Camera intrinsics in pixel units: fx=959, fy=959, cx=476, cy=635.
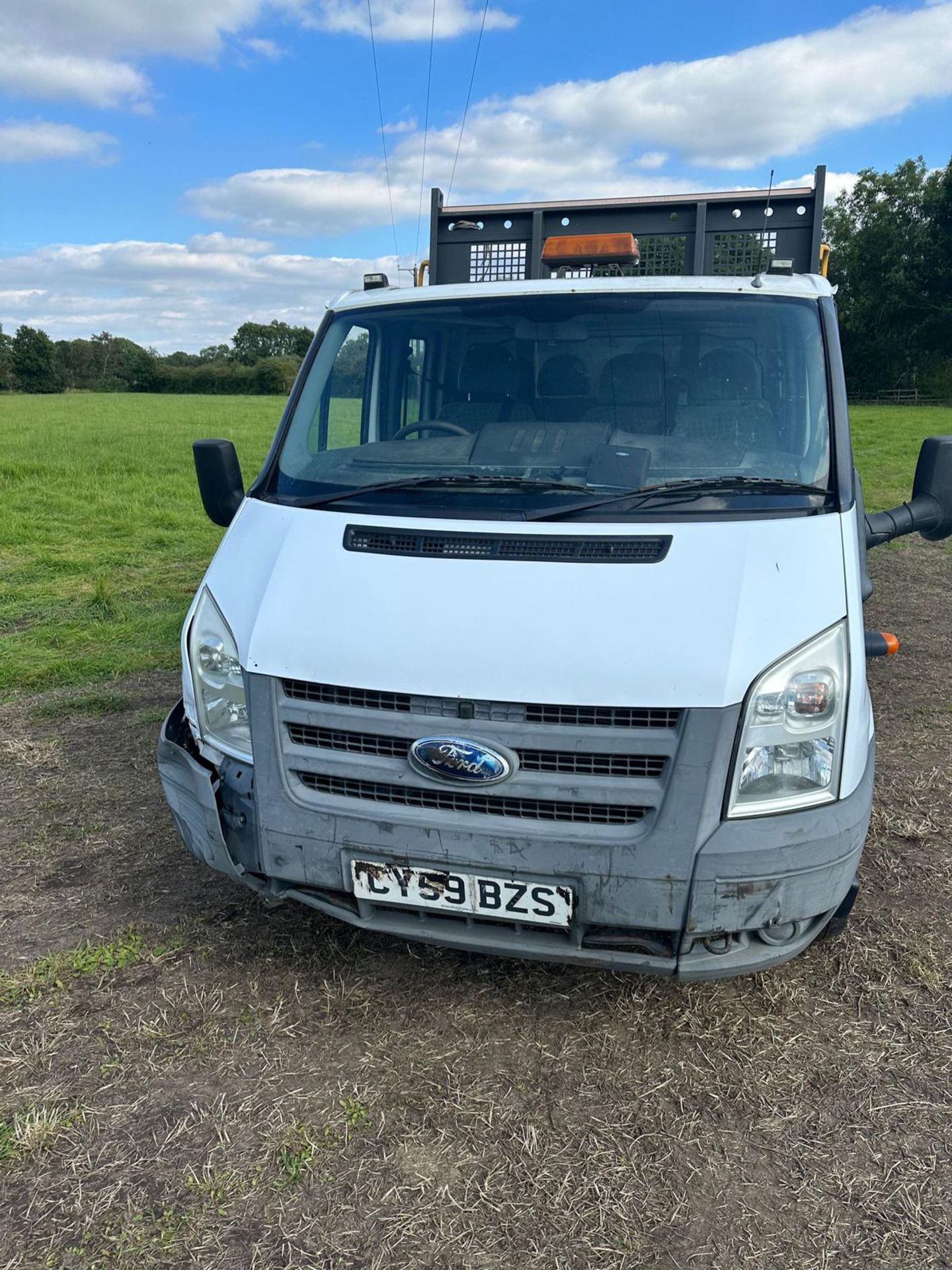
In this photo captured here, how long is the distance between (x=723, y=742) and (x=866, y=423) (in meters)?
30.5

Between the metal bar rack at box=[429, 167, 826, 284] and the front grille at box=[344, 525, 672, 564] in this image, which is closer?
the front grille at box=[344, 525, 672, 564]

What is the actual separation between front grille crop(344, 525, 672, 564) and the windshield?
192 mm

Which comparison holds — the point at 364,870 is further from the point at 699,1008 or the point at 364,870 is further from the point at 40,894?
the point at 40,894

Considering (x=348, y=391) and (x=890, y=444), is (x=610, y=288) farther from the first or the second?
(x=890, y=444)

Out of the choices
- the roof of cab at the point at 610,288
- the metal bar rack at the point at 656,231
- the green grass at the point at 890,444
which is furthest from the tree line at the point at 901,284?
the roof of cab at the point at 610,288

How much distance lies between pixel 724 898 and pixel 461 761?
779mm

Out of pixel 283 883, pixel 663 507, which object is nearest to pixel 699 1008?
pixel 283 883

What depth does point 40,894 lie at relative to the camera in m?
3.69

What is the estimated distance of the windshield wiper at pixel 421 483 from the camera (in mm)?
3141

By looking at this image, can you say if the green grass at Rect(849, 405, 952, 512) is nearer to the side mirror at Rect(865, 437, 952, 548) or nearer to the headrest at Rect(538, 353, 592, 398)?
the side mirror at Rect(865, 437, 952, 548)

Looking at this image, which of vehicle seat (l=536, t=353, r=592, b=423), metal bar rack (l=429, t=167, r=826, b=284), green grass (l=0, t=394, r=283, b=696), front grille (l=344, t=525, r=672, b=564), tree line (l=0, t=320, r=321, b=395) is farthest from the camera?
tree line (l=0, t=320, r=321, b=395)

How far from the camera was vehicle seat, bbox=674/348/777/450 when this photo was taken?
3.25 meters

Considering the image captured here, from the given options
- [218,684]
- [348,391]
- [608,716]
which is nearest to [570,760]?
[608,716]

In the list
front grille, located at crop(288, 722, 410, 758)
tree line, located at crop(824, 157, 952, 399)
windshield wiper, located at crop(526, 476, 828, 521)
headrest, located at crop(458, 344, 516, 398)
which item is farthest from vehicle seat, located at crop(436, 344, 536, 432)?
tree line, located at crop(824, 157, 952, 399)
